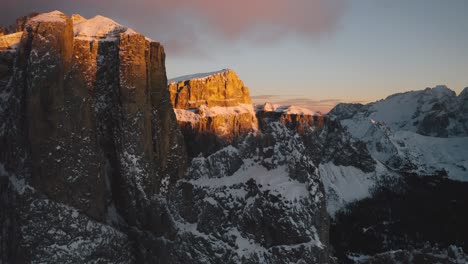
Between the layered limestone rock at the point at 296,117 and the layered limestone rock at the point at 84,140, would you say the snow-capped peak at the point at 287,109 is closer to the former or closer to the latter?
the layered limestone rock at the point at 296,117

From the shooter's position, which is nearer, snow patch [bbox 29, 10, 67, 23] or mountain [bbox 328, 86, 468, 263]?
snow patch [bbox 29, 10, 67, 23]

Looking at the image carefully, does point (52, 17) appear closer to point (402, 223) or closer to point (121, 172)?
point (121, 172)

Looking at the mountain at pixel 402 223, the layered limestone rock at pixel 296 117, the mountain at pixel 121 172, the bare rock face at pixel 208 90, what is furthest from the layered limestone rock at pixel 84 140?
the mountain at pixel 402 223

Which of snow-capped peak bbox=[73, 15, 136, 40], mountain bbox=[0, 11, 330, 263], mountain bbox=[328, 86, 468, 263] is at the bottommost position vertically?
mountain bbox=[328, 86, 468, 263]

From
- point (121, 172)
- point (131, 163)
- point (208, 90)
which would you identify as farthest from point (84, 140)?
point (208, 90)

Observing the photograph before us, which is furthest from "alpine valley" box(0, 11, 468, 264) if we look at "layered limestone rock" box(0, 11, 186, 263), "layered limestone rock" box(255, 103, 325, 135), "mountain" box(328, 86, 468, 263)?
"layered limestone rock" box(255, 103, 325, 135)

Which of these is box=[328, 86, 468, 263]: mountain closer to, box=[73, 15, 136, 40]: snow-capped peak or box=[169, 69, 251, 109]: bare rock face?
box=[169, 69, 251, 109]: bare rock face

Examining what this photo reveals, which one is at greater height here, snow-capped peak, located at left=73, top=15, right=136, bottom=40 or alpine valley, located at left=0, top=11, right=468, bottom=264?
snow-capped peak, located at left=73, top=15, right=136, bottom=40
